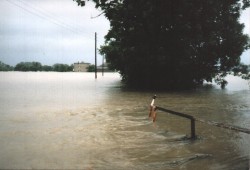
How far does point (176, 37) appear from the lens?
1309 inches

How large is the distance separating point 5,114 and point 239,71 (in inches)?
1156

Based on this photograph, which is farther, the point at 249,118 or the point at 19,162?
the point at 249,118

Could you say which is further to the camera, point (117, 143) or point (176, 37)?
point (176, 37)

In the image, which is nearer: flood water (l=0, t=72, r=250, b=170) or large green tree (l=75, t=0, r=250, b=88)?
flood water (l=0, t=72, r=250, b=170)

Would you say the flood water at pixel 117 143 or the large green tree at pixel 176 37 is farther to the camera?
the large green tree at pixel 176 37

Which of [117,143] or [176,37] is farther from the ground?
[176,37]

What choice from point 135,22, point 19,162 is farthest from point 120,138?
point 135,22

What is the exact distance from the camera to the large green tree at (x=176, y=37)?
31656 mm

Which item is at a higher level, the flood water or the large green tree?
the large green tree

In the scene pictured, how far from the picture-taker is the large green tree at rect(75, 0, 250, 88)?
1246 inches

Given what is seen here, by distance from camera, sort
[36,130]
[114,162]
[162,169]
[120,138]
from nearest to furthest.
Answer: [162,169]
[114,162]
[120,138]
[36,130]

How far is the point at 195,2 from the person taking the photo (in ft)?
104

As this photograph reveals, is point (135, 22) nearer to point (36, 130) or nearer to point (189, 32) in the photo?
point (189, 32)

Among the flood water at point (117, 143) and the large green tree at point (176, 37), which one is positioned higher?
the large green tree at point (176, 37)
